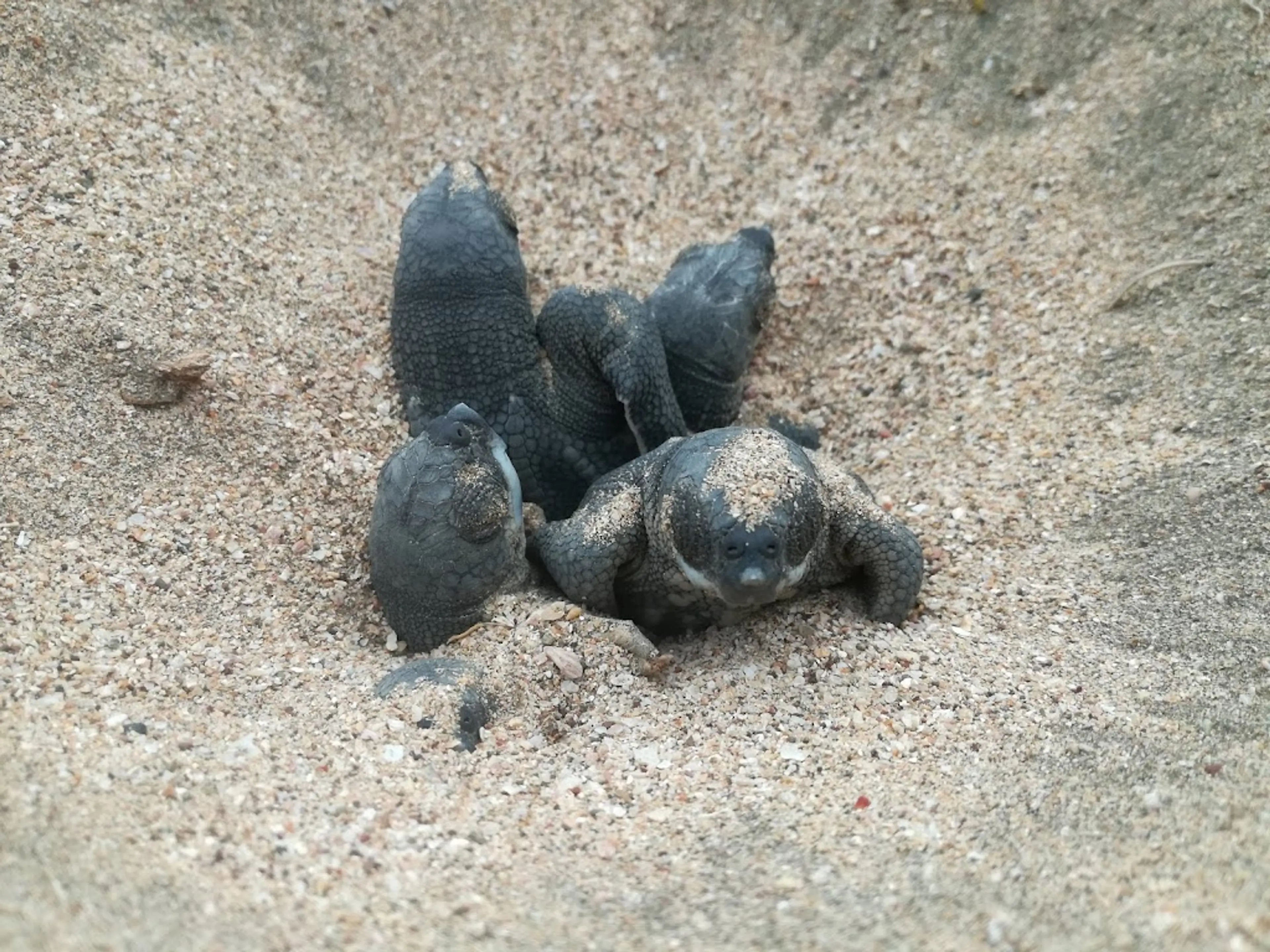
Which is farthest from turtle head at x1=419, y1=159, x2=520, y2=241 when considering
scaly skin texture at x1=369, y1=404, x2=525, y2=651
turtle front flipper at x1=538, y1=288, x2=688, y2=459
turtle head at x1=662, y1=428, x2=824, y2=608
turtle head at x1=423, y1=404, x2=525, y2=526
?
turtle head at x1=662, y1=428, x2=824, y2=608

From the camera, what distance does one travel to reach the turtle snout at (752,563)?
241 cm

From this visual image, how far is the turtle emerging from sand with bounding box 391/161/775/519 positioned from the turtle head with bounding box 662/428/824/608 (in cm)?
65

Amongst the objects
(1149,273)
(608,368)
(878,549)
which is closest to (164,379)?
(608,368)

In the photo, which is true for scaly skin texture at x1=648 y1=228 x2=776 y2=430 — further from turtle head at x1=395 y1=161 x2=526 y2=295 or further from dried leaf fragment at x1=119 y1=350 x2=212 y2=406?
dried leaf fragment at x1=119 y1=350 x2=212 y2=406

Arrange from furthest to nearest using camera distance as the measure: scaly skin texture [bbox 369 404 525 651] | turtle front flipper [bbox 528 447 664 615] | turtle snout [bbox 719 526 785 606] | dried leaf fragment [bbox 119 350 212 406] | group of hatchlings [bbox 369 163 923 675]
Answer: dried leaf fragment [bbox 119 350 212 406] → turtle front flipper [bbox 528 447 664 615] → scaly skin texture [bbox 369 404 525 651] → group of hatchlings [bbox 369 163 923 675] → turtle snout [bbox 719 526 785 606]

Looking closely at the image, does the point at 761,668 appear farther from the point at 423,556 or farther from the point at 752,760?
the point at 423,556

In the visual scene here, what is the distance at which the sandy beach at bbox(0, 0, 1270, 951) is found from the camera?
1849 millimetres

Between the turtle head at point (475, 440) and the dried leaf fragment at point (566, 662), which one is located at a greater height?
the turtle head at point (475, 440)

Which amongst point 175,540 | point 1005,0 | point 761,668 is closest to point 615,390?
point 761,668

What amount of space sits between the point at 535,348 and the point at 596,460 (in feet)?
1.30

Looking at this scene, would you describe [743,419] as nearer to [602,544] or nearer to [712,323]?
[712,323]

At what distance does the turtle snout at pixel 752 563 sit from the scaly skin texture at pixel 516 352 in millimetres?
856

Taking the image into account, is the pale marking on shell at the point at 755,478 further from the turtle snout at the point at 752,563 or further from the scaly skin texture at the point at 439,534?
the scaly skin texture at the point at 439,534

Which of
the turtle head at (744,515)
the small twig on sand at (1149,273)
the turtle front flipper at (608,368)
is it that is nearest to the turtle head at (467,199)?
the turtle front flipper at (608,368)
